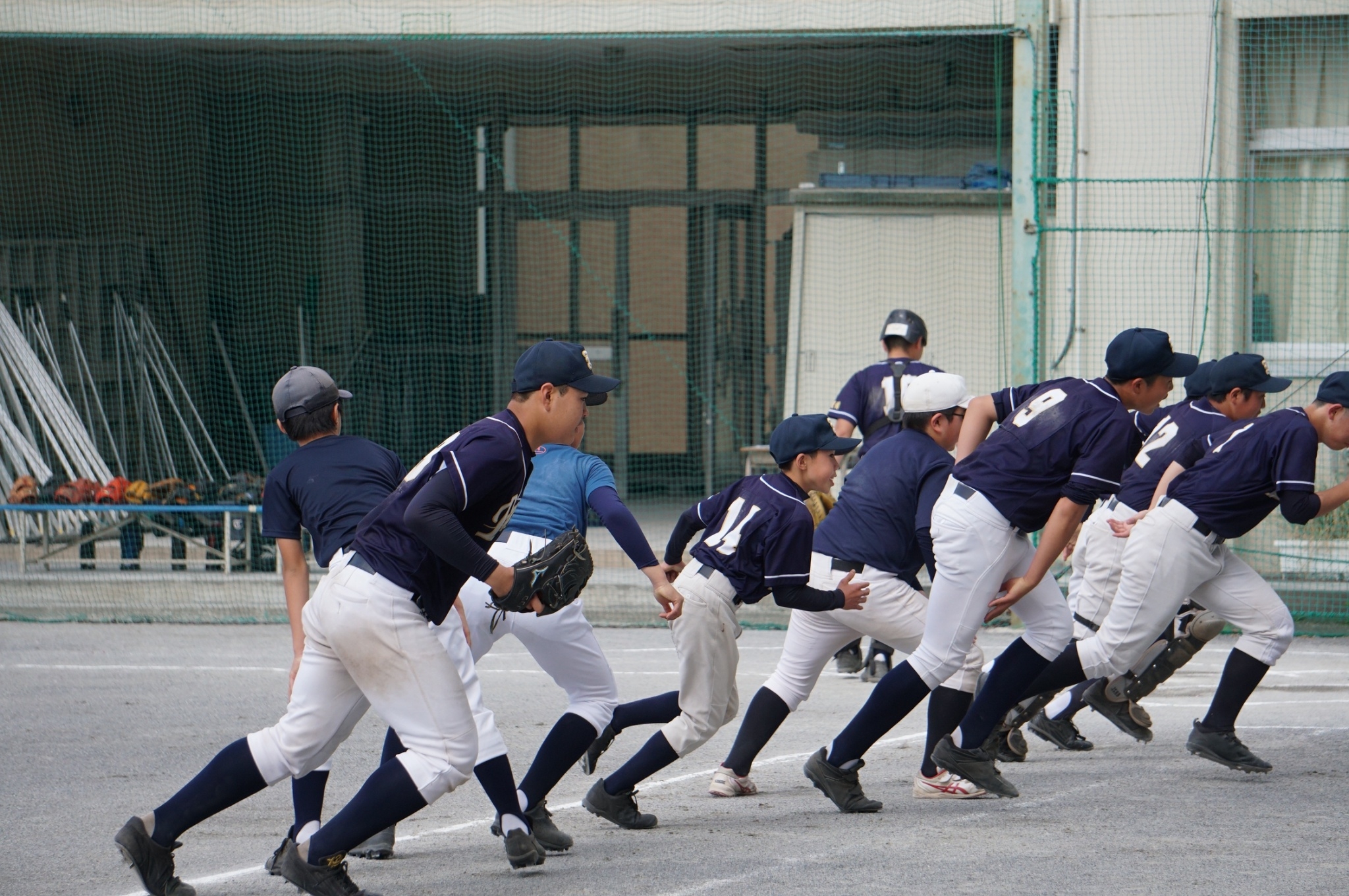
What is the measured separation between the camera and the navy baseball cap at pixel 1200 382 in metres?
7.09

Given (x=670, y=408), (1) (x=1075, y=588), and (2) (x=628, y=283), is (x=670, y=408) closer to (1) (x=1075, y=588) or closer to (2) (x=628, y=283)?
(2) (x=628, y=283)

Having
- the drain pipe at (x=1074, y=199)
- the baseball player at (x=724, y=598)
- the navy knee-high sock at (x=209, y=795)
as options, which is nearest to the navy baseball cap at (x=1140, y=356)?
the baseball player at (x=724, y=598)

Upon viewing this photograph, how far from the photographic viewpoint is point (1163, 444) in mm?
7137

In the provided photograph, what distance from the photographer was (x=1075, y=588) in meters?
7.36

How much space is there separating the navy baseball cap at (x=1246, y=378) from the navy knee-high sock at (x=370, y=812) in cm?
444

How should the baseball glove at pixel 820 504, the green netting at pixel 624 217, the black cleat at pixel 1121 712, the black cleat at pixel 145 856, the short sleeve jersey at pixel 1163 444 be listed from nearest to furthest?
1. the black cleat at pixel 145 856
2. the black cleat at pixel 1121 712
3. the short sleeve jersey at pixel 1163 444
4. the baseball glove at pixel 820 504
5. the green netting at pixel 624 217

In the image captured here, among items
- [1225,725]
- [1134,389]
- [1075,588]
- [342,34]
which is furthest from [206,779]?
[342,34]

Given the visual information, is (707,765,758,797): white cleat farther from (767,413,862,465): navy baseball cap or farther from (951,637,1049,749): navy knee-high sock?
(767,413,862,465): navy baseball cap

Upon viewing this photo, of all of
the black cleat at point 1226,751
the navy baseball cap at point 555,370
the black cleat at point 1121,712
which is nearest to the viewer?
the navy baseball cap at point 555,370

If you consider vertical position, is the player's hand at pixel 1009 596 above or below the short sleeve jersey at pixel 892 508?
below

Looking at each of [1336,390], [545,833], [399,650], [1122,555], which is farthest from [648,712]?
[1336,390]

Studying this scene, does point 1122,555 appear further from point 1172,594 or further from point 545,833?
point 545,833

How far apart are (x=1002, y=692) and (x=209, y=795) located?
10.4ft

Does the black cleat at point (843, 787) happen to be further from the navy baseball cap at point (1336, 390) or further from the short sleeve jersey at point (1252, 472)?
the navy baseball cap at point (1336, 390)
